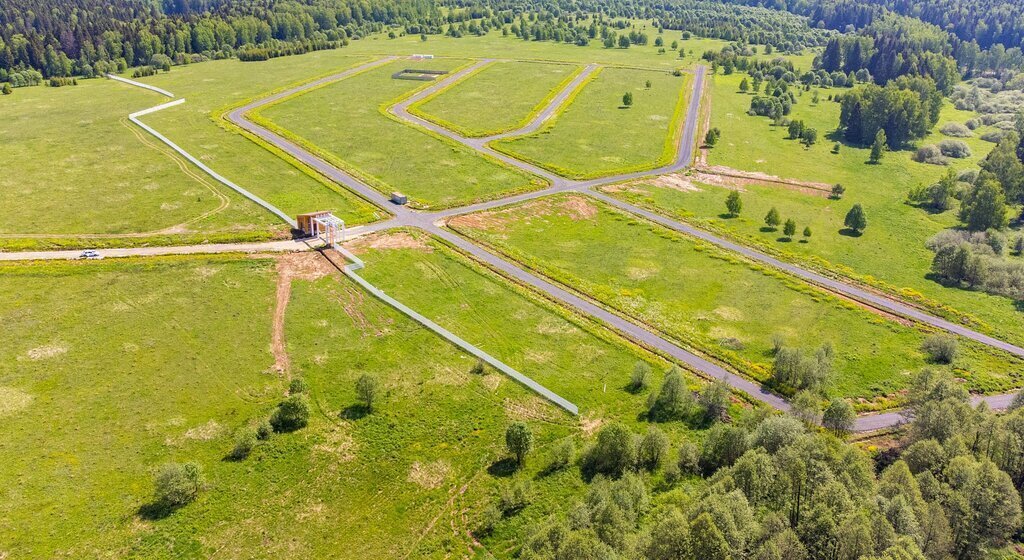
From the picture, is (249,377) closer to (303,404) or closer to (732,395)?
(303,404)

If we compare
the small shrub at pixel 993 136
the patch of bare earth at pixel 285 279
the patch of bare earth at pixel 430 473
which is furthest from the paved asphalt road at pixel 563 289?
the small shrub at pixel 993 136

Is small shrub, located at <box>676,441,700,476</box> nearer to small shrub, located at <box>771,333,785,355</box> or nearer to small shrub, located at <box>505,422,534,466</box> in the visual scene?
small shrub, located at <box>505,422,534,466</box>

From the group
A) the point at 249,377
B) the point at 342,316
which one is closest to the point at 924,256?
the point at 342,316

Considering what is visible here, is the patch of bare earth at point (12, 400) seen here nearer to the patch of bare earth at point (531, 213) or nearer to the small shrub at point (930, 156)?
the patch of bare earth at point (531, 213)

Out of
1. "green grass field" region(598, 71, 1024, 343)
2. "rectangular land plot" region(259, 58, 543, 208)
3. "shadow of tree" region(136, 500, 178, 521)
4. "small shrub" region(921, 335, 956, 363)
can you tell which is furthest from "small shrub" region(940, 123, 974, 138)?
"shadow of tree" region(136, 500, 178, 521)

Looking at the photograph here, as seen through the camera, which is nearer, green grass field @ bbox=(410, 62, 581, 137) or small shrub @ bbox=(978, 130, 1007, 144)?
green grass field @ bbox=(410, 62, 581, 137)

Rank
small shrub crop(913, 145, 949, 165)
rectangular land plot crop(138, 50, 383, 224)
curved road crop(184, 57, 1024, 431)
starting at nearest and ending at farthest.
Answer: curved road crop(184, 57, 1024, 431) < rectangular land plot crop(138, 50, 383, 224) < small shrub crop(913, 145, 949, 165)
